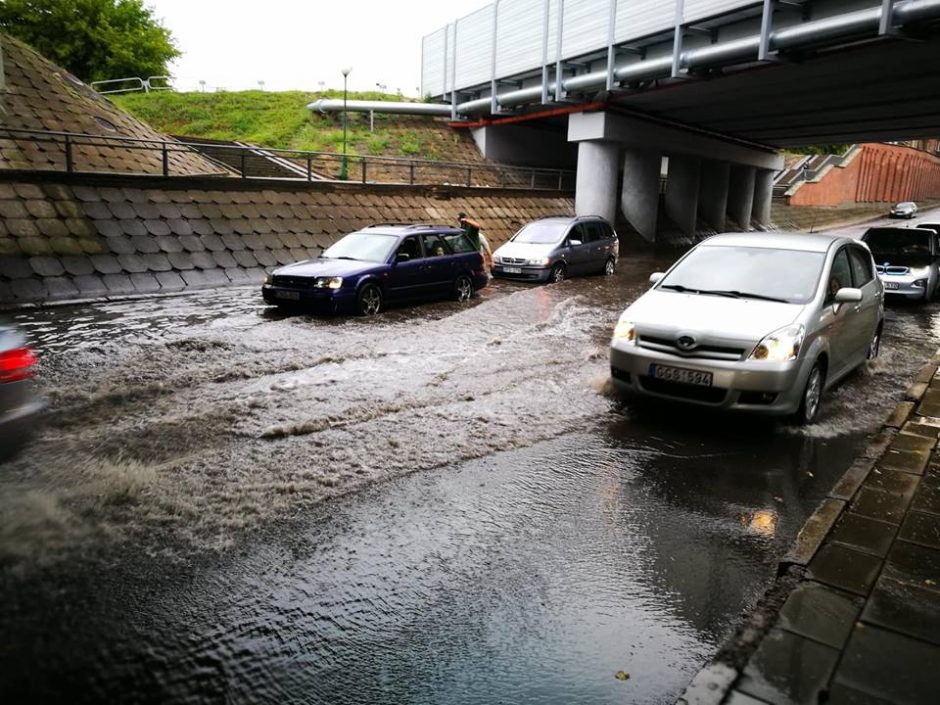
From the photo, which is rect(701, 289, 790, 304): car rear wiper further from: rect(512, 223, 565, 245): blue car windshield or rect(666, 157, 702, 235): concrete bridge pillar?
rect(666, 157, 702, 235): concrete bridge pillar

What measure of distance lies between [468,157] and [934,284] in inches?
868

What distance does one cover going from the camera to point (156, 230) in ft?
49.0

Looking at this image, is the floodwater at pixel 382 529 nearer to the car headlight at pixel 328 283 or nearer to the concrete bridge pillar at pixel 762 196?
the car headlight at pixel 328 283

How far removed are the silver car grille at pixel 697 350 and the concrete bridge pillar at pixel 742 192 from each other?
36059 millimetres

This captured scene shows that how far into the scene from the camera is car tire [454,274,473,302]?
14.6m

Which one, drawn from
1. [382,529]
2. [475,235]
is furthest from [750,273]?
[475,235]

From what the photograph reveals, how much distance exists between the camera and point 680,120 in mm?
29188

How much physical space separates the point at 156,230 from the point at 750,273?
12.5 m

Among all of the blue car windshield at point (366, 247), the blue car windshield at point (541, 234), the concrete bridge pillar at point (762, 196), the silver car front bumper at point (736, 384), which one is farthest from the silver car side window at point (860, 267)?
the concrete bridge pillar at point (762, 196)

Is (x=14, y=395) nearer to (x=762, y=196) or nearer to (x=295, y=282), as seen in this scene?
(x=295, y=282)

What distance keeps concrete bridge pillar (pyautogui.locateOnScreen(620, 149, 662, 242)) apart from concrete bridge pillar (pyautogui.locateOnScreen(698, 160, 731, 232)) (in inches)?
294

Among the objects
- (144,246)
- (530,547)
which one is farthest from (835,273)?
(144,246)

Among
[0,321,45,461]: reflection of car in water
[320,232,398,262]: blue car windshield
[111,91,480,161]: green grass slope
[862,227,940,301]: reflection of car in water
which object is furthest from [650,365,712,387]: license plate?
[111,91,480,161]: green grass slope

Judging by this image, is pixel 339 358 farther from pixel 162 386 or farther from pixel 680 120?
pixel 680 120
